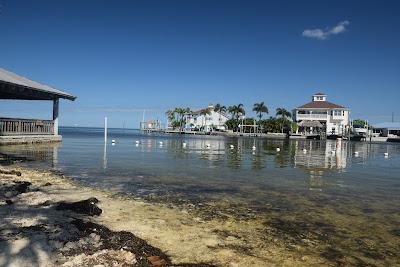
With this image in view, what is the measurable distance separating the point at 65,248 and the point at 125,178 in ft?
28.0

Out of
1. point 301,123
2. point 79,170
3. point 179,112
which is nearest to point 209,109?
point 179,112

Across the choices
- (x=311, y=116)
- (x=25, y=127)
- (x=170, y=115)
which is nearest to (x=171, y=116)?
(x=170, y=115)

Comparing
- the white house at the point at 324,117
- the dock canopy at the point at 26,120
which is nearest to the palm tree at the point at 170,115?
the white house at the point at 324,117

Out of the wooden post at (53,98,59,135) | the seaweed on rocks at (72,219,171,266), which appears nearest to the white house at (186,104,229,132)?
the wooden post at (53,98,59,135)

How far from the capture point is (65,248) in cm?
536

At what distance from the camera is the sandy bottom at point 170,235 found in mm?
5207

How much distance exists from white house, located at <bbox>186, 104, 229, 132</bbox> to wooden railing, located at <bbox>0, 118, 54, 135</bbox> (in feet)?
313

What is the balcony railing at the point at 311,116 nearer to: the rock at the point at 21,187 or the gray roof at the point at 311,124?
the gray roof at the point at 311,124

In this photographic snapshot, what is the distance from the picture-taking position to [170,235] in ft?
21.8

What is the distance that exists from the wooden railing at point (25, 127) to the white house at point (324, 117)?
76528 mm

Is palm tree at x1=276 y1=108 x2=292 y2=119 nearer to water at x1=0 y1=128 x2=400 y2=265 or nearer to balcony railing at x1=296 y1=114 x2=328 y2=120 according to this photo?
balcony railing at x1=296 y1=114 x2=328 y2=120

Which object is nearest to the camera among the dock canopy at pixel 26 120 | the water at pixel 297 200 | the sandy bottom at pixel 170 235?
the sandy bottom at pixel 170 235

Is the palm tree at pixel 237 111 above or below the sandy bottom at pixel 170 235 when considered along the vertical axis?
above

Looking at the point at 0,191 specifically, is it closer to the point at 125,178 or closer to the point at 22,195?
the point at 22,195
